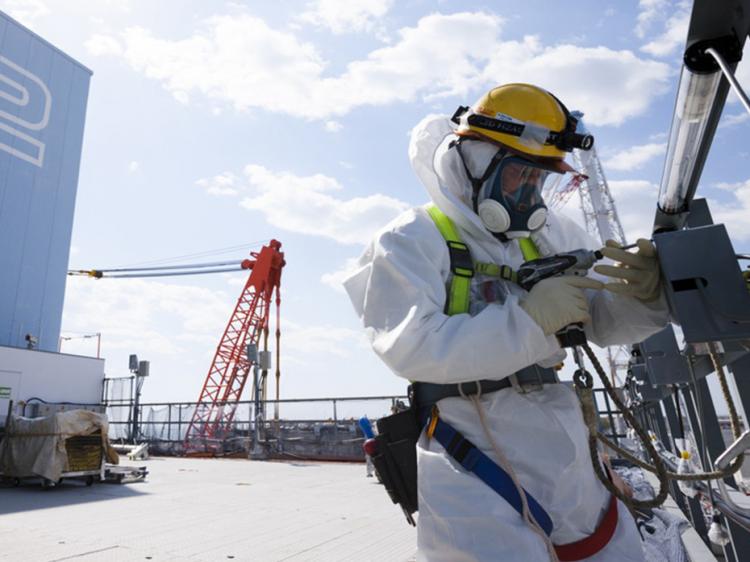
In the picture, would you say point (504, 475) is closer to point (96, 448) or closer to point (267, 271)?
point (96, 448)

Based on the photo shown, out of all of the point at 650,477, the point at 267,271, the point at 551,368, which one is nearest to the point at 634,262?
the point at 551,368

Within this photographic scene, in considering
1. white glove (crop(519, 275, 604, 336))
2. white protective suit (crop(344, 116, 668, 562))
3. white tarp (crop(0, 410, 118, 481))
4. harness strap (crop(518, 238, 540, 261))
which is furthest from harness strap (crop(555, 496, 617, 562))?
white tarp (crop(0, 410, 118, 481))

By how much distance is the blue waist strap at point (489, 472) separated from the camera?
1256 millimetres

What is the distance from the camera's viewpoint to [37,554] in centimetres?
338

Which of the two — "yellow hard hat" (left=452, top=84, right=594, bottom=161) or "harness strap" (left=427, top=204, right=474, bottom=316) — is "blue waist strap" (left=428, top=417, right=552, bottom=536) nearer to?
"harness strap" (left=427, top=204, right=474, bottom=316)

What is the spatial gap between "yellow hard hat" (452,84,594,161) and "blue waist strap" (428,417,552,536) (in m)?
0.89

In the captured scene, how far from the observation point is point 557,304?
124 centimetres

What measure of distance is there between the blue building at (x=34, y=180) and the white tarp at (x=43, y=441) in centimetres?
425

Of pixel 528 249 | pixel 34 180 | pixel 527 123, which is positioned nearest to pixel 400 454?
pixel 528 249

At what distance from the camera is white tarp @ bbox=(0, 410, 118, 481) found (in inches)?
252

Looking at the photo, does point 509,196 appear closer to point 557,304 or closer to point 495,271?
point 495,271

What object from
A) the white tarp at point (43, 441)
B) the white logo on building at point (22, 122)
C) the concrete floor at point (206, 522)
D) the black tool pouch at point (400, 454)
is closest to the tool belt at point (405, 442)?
the black tool pouch at point (400, 454)

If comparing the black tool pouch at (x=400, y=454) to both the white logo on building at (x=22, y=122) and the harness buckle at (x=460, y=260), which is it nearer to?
the harness buckle at (x=460, y=260)

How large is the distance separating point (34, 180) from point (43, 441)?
7.20 meters
